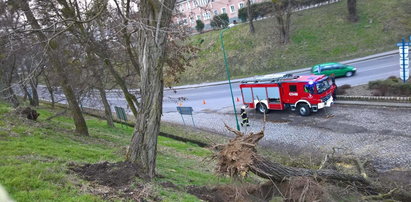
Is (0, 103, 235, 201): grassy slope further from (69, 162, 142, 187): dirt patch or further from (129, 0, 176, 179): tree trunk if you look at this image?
(129, 0, 176, 179): tree trunk

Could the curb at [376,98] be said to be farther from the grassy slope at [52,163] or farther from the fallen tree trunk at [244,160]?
the fallen tree trunk at [244,160]

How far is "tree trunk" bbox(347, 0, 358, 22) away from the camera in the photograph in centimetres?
3447

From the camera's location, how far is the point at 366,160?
40.6 ft

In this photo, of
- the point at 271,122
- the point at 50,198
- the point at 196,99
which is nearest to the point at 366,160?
the point at 271,122

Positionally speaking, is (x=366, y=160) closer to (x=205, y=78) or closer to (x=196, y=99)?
(x=196, y=99)

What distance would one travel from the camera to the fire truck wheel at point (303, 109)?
20.2 m

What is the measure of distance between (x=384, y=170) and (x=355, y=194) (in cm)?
417

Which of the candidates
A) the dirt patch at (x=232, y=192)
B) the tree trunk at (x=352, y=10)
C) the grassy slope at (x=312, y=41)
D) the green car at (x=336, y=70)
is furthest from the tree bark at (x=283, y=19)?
the dirt patch at (x=232, y=192)

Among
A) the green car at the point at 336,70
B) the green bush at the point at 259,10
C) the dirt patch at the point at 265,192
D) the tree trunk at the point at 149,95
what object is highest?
the green bush at the point at 259,10

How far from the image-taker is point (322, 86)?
20016 millimetres

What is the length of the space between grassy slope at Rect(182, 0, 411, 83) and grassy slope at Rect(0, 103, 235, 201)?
21150mm

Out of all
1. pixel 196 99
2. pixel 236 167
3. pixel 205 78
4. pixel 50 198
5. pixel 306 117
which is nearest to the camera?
pixel 50 198

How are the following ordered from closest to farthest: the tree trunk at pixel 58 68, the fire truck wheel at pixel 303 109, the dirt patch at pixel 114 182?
the dirt patch at pixel 114 182 < the tree trunk at pixel 58 68 < the fire truck wheel at pixel 303 109

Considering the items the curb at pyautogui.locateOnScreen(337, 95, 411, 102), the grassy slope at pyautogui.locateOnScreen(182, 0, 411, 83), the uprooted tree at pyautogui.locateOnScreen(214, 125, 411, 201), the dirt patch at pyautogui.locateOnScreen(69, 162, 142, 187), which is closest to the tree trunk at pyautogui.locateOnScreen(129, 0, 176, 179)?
the dirt patch at pyautogui.locateOnScreen(69, 162, 142, 187)
